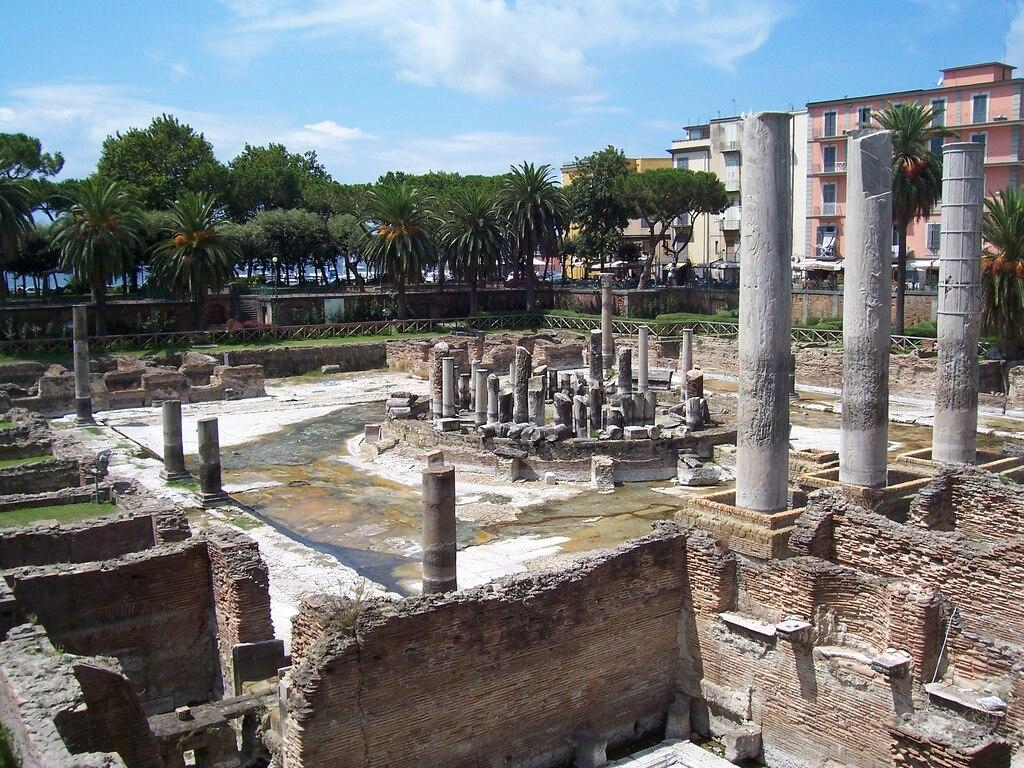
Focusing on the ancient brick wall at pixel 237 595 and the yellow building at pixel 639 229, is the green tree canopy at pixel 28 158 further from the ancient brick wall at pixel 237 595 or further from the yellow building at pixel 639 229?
the ancient brick wall at pixel 237 595

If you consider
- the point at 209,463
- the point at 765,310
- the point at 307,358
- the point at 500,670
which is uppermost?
the point at 765,310

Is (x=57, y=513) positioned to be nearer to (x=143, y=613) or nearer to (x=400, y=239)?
(x=143, y=613)

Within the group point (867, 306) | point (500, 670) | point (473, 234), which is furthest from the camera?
point (473, 234)

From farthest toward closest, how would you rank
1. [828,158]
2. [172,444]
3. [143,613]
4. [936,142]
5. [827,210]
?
1. [828,158]
2. [827,210]
3. [936,142]
4. [172,444]
5. [143,613]

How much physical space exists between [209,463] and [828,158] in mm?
51712

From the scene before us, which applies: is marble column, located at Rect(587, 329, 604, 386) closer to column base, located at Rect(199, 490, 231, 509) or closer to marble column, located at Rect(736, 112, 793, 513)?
column base, located at Rect(199, 490, 231, 509)

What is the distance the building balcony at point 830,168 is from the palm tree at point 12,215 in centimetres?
4723

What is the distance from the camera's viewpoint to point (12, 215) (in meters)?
47.5

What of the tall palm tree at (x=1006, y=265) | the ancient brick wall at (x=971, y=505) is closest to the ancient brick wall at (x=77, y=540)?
the ancient brick wall at (x=971, y=505)

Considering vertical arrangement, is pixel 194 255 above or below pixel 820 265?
above

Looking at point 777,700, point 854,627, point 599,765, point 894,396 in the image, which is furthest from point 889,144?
point 894,396

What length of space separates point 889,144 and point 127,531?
15358 millimetres

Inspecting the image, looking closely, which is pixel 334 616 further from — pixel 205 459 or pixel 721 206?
pixel 721 206

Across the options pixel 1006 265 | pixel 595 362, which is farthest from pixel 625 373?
pixel 1006 265
